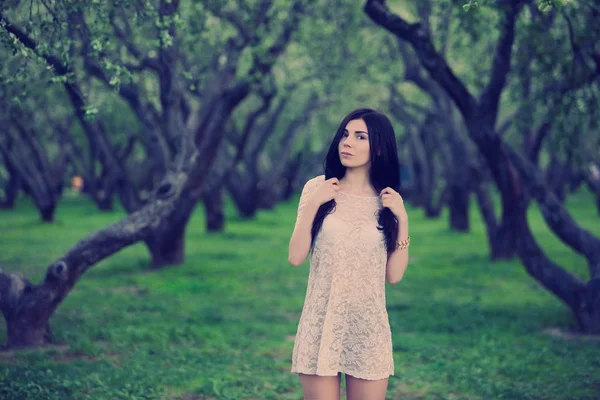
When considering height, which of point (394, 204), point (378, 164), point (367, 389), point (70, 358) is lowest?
point (70, 358)

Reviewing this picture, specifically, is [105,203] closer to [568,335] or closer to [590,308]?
[568,335]

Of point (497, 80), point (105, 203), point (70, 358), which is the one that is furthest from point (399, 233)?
point (105, 203)

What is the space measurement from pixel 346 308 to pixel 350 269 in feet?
0.73

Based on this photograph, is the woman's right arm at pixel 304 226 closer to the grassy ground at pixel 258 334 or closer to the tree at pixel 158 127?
the grassy ground at pixel 258 334

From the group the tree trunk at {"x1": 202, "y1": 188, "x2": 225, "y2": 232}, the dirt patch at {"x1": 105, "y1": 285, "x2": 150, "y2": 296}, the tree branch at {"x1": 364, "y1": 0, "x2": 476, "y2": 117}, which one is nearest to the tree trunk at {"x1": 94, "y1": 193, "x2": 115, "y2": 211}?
the tree trunk at {"x1": 202, "y1": 188, "x2": 225, "y2": 232}

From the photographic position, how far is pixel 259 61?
13289mm

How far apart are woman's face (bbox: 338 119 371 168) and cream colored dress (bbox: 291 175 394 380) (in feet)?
1.15

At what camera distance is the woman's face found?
4652 mm

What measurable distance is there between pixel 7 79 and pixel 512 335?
22.4 ft

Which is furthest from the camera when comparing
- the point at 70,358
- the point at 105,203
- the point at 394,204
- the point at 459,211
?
the point at 105,203

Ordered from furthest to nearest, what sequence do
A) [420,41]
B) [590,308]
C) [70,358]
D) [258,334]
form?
[258,334], [590,308], [420,41], [70,358]

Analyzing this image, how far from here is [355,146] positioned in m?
4.65

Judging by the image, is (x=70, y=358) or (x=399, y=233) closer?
(x=399, y=233)

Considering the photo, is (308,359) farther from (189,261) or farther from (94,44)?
(189,261)
